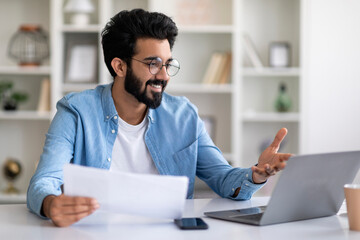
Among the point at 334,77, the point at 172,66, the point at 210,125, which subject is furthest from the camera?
the point at 210,125

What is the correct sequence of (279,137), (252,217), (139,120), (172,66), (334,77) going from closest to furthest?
(252,217) → (279,137) → (172,66) → (139,120) → (334,77)

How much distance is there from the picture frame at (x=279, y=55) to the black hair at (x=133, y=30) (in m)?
2.03

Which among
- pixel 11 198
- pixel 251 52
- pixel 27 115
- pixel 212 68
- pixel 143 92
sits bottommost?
pixel 11 198

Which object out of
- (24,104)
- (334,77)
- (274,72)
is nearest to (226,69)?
(274,72)

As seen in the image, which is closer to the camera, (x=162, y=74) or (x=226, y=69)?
(x=162, y=74)

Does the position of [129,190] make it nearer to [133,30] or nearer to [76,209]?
[76,209]

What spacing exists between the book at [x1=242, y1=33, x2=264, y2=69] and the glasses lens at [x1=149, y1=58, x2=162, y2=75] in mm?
2077

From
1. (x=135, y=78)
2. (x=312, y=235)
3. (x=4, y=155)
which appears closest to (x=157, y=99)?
(x=135, y=78)

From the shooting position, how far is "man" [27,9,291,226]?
185 cm

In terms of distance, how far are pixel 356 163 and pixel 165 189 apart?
0.52 metres

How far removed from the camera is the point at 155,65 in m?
1.96

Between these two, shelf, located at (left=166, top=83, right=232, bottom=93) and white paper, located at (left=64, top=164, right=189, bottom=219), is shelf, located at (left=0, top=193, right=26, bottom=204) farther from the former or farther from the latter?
white paper, located at (left=64, top=164, right=189, bottom=219)

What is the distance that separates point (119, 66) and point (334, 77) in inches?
90.6

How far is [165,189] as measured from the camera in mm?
1226
